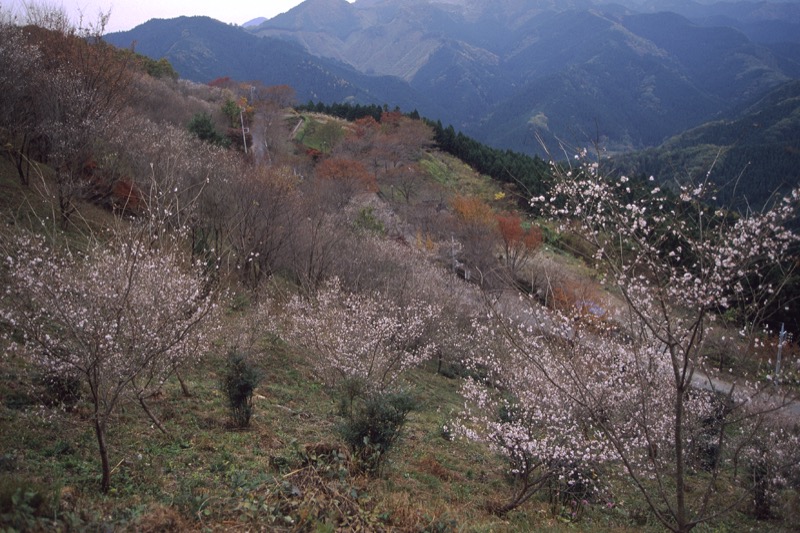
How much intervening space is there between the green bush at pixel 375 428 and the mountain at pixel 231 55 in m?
170

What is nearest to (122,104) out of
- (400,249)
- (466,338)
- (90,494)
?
(400,249)

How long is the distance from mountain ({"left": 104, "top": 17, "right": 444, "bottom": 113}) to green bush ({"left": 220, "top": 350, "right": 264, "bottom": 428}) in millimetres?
167762

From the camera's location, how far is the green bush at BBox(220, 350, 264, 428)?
952 centimetres

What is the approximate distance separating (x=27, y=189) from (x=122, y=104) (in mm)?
6671

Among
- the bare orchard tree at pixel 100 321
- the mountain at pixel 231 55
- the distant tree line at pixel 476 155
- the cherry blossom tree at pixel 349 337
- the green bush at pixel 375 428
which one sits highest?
the mountain at pixel 231 55

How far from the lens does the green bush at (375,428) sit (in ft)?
25.5

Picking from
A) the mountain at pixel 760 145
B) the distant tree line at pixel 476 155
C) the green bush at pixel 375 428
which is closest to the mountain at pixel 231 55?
the mountain at pixel 760 145

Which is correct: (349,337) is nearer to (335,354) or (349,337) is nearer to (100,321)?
(335,354)

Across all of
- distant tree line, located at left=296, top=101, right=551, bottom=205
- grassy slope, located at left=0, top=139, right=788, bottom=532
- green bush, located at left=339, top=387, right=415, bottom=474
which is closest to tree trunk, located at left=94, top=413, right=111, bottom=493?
grassy slope, located at left=0, top=139, right=788, bottom=532

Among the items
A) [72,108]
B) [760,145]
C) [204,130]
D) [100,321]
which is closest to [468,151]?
[204,130]

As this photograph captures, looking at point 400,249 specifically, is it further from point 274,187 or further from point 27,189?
point 27,189

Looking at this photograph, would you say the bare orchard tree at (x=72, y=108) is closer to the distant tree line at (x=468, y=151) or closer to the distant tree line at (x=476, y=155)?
the distant tree line at (x=468, y=151)

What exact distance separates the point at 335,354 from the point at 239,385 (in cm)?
473

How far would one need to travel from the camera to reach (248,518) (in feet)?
17.1
